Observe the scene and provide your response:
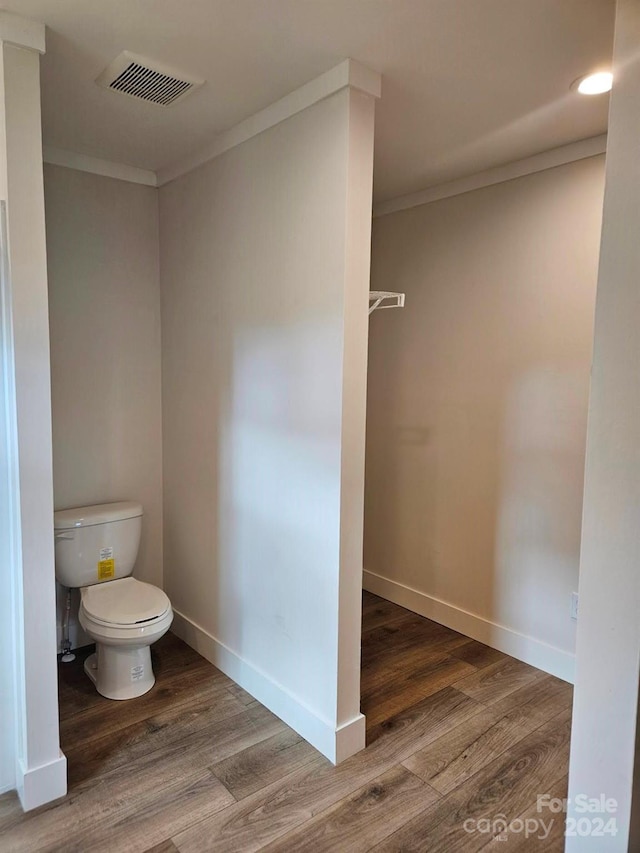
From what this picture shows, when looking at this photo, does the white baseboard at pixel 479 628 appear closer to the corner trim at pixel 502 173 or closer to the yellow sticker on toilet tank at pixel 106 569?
the yellow sticker on toilet tank at pixel 106 569

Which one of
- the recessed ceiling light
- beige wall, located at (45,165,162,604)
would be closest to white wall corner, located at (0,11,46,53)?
beige wall, located at (45,165,162,604)

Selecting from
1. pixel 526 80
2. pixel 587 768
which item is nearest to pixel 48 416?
pixel 587 768

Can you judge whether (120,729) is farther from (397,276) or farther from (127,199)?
(397,276)

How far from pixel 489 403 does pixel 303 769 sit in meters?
1.82

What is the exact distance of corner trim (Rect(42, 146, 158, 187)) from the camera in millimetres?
2598

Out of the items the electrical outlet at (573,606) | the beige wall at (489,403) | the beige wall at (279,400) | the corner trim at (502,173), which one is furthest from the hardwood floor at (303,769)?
the corner trim at (502,173)

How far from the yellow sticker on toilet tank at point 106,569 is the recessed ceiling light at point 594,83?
8.75 ft

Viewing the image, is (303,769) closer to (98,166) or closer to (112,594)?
(112,594)

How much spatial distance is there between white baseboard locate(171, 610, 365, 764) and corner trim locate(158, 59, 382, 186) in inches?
86.2

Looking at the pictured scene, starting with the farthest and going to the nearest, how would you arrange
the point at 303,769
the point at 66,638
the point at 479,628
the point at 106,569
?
the point at 479,628
the point at 66,638
the point at 106,569
the point at 303,769

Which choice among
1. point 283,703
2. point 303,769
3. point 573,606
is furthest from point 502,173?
point 303,769

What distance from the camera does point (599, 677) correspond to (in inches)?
55.4

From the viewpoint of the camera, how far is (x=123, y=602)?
2.50 metres

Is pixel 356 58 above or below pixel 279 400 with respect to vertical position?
above
